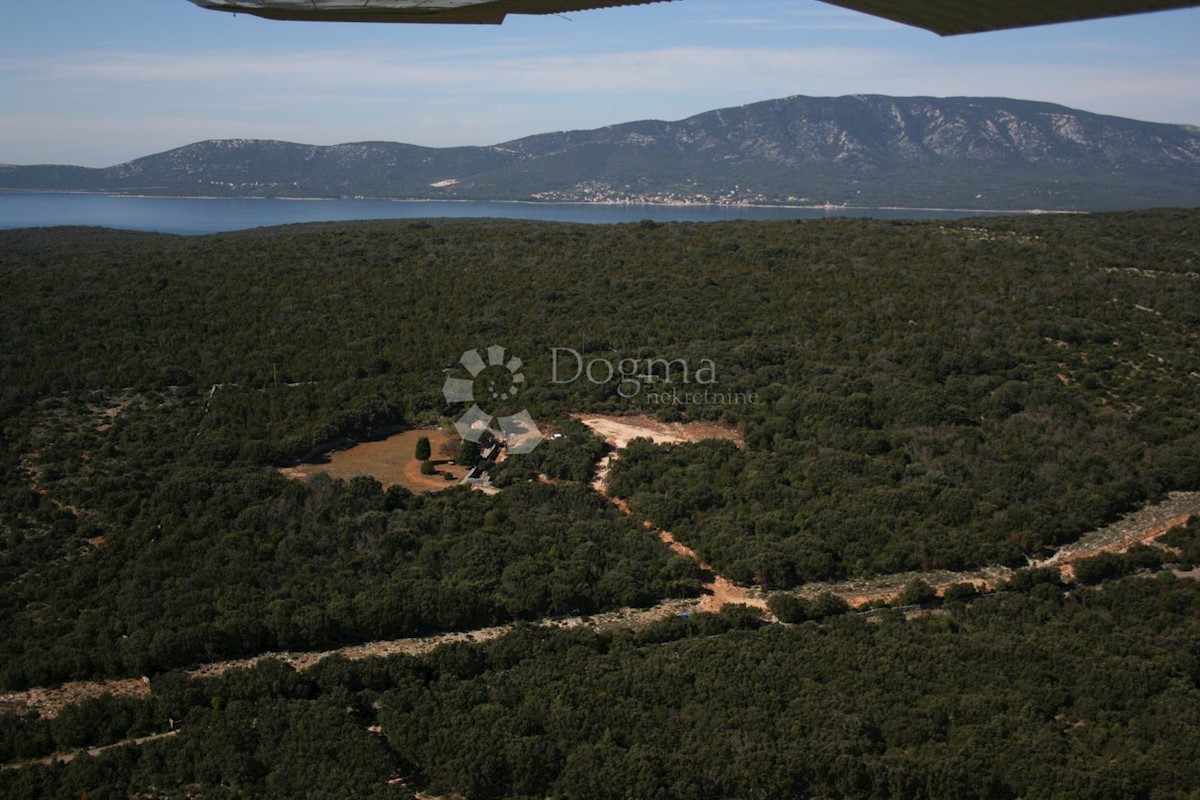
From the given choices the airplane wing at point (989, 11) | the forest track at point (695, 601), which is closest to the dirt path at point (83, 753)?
the forest track at point (695, 601)

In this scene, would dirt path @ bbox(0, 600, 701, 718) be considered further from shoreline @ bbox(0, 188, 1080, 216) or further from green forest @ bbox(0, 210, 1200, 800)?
shoreline @ bbox(0, 188, 1080, 216)

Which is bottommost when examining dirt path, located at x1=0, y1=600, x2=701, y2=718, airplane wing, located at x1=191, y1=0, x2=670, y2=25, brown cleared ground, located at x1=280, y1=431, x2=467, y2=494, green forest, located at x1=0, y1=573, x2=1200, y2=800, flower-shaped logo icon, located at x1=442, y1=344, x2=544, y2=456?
dirt path, located at x1=0, y1=600, x2=701, y2=718

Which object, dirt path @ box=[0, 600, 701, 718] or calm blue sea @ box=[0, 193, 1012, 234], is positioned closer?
dirt path @ box=[0, 600, 701, 718]

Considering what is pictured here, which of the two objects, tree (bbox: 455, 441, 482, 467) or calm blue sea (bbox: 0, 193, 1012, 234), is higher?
calm blue sea (bbox: 0, 193, 1012, 234)

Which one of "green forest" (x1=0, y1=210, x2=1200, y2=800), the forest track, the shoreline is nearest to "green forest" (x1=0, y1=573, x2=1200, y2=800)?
"green forest" (x1=0, y1=210, x2=1200, y2=800)

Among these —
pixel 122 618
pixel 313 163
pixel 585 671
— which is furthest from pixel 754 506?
pixel 313 163

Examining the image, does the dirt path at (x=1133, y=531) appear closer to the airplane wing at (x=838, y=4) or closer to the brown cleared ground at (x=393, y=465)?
the brown cleared ground at (x=393, y=465)
